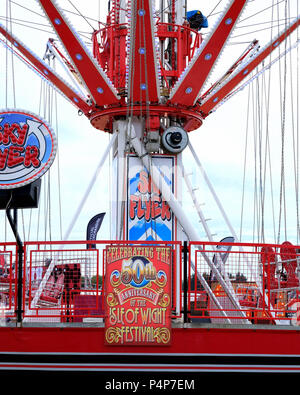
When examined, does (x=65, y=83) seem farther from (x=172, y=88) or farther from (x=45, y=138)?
(x=45, y=138)

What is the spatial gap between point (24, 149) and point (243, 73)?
6504 millimetres

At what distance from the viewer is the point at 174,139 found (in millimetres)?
14609

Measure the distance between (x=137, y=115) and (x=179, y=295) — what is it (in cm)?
510

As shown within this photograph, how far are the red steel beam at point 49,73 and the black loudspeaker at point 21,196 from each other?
452 centimetres

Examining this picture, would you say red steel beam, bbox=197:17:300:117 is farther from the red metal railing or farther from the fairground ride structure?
the red metal railing

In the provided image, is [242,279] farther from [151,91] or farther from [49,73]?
[49,73]

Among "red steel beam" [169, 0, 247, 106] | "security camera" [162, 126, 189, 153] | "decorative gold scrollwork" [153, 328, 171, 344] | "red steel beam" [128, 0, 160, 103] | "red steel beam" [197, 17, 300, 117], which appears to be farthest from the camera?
"red steel beam" [197, 17, 300, 117]

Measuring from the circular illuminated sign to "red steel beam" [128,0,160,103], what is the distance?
2770 millimetres

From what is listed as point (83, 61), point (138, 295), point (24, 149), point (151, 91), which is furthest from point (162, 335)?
point (83, 61)

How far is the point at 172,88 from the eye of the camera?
48.1 ft

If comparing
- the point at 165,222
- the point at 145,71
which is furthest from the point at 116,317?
the point at 145,71

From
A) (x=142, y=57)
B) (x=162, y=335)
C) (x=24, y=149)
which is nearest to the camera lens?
(x=162, y=335)

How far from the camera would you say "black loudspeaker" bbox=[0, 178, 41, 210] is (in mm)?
11230

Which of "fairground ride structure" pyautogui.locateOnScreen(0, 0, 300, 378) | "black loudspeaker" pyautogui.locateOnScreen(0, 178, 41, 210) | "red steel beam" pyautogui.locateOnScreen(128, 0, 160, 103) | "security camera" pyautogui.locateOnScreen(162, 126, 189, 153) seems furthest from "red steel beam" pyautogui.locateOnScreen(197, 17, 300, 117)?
"black loudspeaker" pyautogui.locateOnScreen(0, 178, 41, 210)
